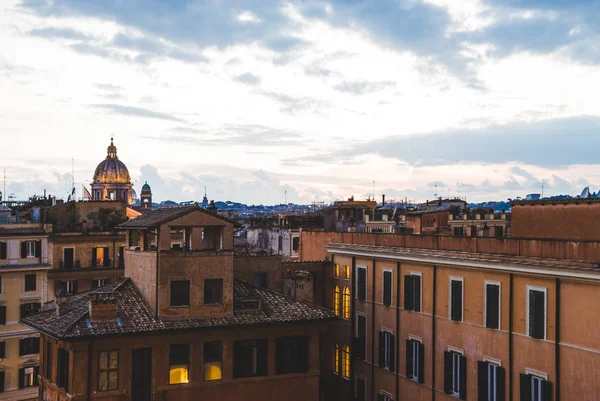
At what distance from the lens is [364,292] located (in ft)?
129

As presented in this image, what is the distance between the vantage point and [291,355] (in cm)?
3331

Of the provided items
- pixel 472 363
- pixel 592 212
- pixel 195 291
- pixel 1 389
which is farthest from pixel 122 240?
pixel 592 212

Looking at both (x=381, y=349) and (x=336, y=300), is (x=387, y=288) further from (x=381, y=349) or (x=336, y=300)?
(x=336, y=300)

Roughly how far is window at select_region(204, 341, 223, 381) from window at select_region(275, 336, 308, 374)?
268 cm

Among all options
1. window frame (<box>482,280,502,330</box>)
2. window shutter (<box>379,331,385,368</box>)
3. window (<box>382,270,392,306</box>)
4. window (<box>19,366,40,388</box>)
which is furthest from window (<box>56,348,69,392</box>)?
window (<box>19,366,40,388</box>)

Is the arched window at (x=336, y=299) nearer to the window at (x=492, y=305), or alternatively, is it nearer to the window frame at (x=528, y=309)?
the window at (x=492, y=305)

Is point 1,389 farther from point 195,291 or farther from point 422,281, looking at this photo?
point 422,281

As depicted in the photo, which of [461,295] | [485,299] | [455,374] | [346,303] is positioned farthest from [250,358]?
[485,299]

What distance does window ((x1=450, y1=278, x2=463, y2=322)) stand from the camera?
3130cm

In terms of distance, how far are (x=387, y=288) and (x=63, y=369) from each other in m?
16.3

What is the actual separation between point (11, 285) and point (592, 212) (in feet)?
125

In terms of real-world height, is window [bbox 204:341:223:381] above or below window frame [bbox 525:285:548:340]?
below

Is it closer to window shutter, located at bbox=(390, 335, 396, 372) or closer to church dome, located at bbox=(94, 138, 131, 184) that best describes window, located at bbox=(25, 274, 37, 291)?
window shutter, located at bbox=(390, 335, 396, 372)

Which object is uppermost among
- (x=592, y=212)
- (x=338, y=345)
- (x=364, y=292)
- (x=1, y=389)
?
(x=592, y=212)
